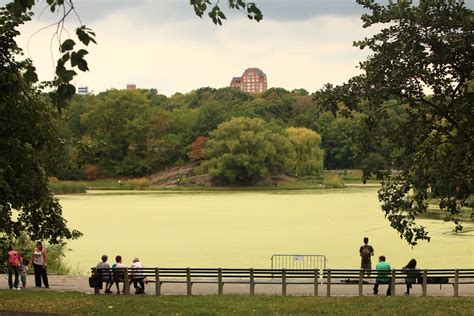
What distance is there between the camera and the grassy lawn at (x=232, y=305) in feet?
32.1

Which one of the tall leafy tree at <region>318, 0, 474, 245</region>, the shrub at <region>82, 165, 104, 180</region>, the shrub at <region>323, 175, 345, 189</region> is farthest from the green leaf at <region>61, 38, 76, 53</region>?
the shrub at <region>82, 165, 104, 180</region>

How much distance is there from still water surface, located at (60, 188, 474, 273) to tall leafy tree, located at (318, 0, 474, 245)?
377 inches

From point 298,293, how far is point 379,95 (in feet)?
19.6

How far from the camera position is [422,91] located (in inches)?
338

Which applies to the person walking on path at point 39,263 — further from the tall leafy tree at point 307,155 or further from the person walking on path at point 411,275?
the tall leafy tree at point 307,155

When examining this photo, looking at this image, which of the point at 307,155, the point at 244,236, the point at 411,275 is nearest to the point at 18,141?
the point at 411,275

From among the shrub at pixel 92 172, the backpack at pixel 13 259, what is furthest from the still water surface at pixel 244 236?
the shrub at pixel 92 172

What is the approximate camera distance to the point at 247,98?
117438 mm

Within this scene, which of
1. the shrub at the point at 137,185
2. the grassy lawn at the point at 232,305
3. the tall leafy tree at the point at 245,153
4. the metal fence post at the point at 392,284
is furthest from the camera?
the shrub at the point at 137,185

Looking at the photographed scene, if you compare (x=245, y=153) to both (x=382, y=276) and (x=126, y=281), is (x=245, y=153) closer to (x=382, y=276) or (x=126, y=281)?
(x=382, y=276)

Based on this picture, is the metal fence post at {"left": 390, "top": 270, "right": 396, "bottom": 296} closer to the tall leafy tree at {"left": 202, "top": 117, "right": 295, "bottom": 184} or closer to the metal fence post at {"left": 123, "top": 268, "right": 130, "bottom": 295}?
the metal fence post at {"left": 123, "top": 268, "right": 130, "bottom": 295}

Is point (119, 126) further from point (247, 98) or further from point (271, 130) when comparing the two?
point (247, 98)

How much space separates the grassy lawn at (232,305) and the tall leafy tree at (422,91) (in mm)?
1862

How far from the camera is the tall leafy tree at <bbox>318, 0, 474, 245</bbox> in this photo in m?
8.06
